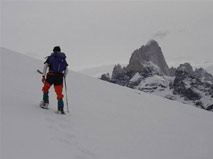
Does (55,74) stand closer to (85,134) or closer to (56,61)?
(56,61)

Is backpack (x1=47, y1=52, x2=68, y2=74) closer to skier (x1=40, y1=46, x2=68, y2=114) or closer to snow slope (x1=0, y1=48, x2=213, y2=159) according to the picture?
skier (x1=40, y1=46, x2=68, y2=114)

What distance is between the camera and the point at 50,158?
5090mm

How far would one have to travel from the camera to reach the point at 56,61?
9047mm

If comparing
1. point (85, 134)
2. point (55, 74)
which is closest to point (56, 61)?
point (55, 74)

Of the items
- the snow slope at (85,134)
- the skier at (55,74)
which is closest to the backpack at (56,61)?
the skier at (55,74)

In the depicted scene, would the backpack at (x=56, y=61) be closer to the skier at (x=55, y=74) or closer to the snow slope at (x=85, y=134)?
the skier at (x=55, y=74)

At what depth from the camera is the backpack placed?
9.04 m

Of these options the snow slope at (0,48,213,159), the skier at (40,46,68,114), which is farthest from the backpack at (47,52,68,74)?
the snow slope at (0,48,213,159)

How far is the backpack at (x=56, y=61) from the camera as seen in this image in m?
9.04

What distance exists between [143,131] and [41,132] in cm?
438

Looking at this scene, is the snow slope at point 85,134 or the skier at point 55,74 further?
the skier at point 55,74

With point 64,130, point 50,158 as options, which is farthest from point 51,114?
point 50,158

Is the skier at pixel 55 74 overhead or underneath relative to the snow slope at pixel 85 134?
overhead

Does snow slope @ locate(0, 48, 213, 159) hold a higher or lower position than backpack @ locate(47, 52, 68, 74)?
lower
